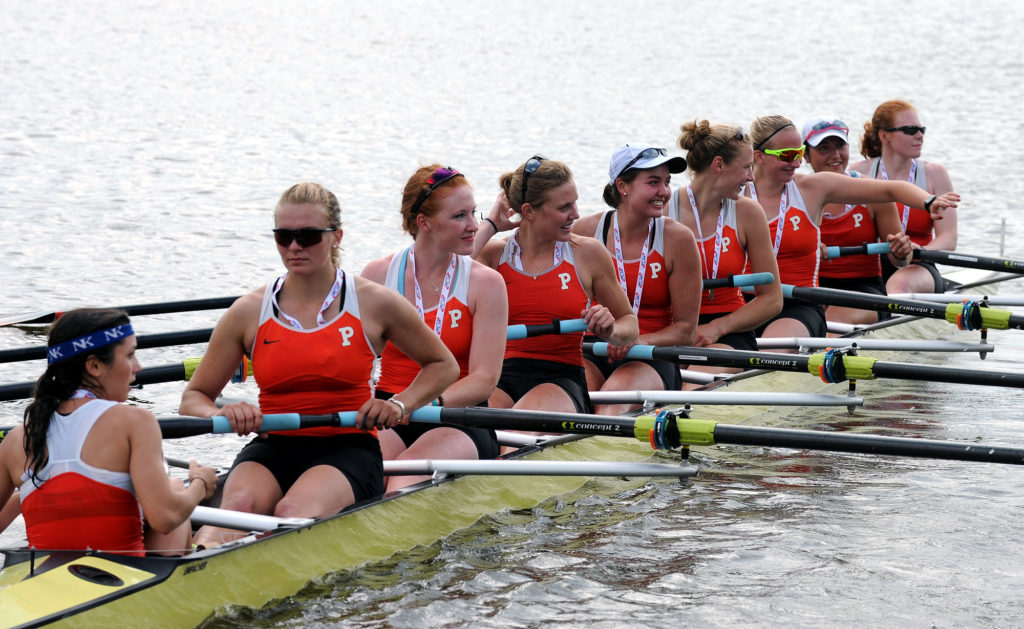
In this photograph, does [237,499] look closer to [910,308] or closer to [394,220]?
[910,308]

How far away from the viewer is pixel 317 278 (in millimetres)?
4762

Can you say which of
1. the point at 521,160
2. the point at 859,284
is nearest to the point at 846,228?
the point at 859,284

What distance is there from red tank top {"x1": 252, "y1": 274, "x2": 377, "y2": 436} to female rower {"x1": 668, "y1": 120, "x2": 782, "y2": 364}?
119 inches

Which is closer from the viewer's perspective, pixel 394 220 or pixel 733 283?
pixel 733 283

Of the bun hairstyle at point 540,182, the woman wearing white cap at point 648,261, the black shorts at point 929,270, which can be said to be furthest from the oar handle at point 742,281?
the black shorts at point 929,270

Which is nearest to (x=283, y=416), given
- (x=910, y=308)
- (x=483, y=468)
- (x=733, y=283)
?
(x=483, y=468)

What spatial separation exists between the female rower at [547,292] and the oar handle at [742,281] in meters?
1.20

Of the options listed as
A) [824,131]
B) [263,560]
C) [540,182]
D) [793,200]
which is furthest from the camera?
[824,131]

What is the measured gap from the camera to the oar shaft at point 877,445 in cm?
508

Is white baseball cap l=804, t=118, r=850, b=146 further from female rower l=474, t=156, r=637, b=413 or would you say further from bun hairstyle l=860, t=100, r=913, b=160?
female rower l=474, t=156, r=637, b=413

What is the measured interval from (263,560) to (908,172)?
22.1 ft

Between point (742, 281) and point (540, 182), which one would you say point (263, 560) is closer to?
point (540, 182)

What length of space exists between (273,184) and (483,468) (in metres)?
14.1

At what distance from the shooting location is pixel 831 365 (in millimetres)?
6402
